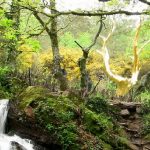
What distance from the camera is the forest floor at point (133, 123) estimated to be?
11370 mm

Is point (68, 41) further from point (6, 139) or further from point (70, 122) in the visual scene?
point (6, 139)

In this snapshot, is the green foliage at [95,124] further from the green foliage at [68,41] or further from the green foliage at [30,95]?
the green foliage at [68,41]

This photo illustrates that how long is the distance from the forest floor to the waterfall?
3.16m

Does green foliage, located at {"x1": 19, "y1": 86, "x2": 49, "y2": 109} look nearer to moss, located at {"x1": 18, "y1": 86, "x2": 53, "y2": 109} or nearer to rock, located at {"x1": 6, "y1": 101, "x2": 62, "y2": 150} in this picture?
moss, located at {"x1": 18, "y1": 86, "x2": 53, "y2": 109}

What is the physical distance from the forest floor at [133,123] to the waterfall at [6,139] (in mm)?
3157

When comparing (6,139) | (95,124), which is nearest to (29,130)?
(6,139)

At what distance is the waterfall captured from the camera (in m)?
9.14

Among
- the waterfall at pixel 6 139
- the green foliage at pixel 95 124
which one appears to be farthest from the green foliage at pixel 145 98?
the waterfall at pixel 6 139

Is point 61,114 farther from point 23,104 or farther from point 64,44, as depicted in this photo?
point 64,44

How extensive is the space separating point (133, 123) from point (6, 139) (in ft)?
16.0

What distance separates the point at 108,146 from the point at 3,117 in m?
3.01

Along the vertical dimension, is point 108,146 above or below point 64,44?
below

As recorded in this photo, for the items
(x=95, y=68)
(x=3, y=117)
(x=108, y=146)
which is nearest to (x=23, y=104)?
(x=3, y=117)

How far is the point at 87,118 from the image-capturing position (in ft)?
35.6
